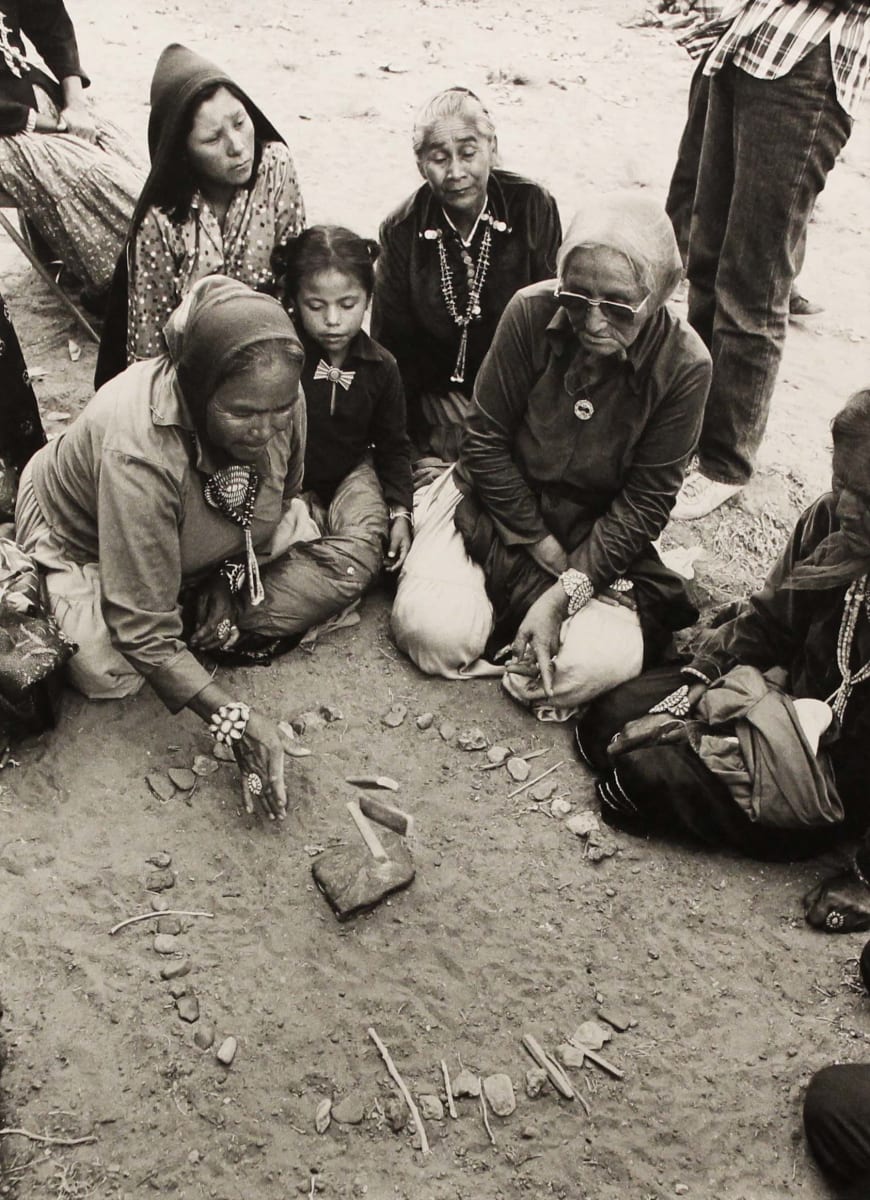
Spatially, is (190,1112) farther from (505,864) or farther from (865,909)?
(865,909)

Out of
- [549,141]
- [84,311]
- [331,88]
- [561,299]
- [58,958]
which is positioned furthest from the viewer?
[331,88]

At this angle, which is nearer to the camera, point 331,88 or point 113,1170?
point 113,1170

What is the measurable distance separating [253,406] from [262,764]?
A: 924 millimetres

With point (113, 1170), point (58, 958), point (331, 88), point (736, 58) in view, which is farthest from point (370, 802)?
point (331, 88)

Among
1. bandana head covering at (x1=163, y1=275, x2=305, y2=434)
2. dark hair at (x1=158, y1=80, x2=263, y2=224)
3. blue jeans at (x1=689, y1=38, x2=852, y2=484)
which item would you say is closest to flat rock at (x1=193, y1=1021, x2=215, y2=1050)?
bandana head covering at (x1=163, y1=275, x2=305, y2=434)

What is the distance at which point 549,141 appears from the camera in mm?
6754

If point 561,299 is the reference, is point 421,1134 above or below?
below

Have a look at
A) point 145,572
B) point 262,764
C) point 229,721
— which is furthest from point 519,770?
point 145,572

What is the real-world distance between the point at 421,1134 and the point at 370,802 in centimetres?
87

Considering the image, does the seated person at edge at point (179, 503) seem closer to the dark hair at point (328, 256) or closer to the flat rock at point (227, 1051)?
the dark hair at point (328, 256)

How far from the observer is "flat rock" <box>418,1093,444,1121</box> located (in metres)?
2.33

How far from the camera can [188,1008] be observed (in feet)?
8.07

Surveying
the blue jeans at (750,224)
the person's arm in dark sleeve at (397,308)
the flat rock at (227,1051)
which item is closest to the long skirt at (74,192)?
the person's arm in dark sleeve at (397,308)

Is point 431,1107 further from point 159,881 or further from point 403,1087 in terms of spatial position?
point 159,881
